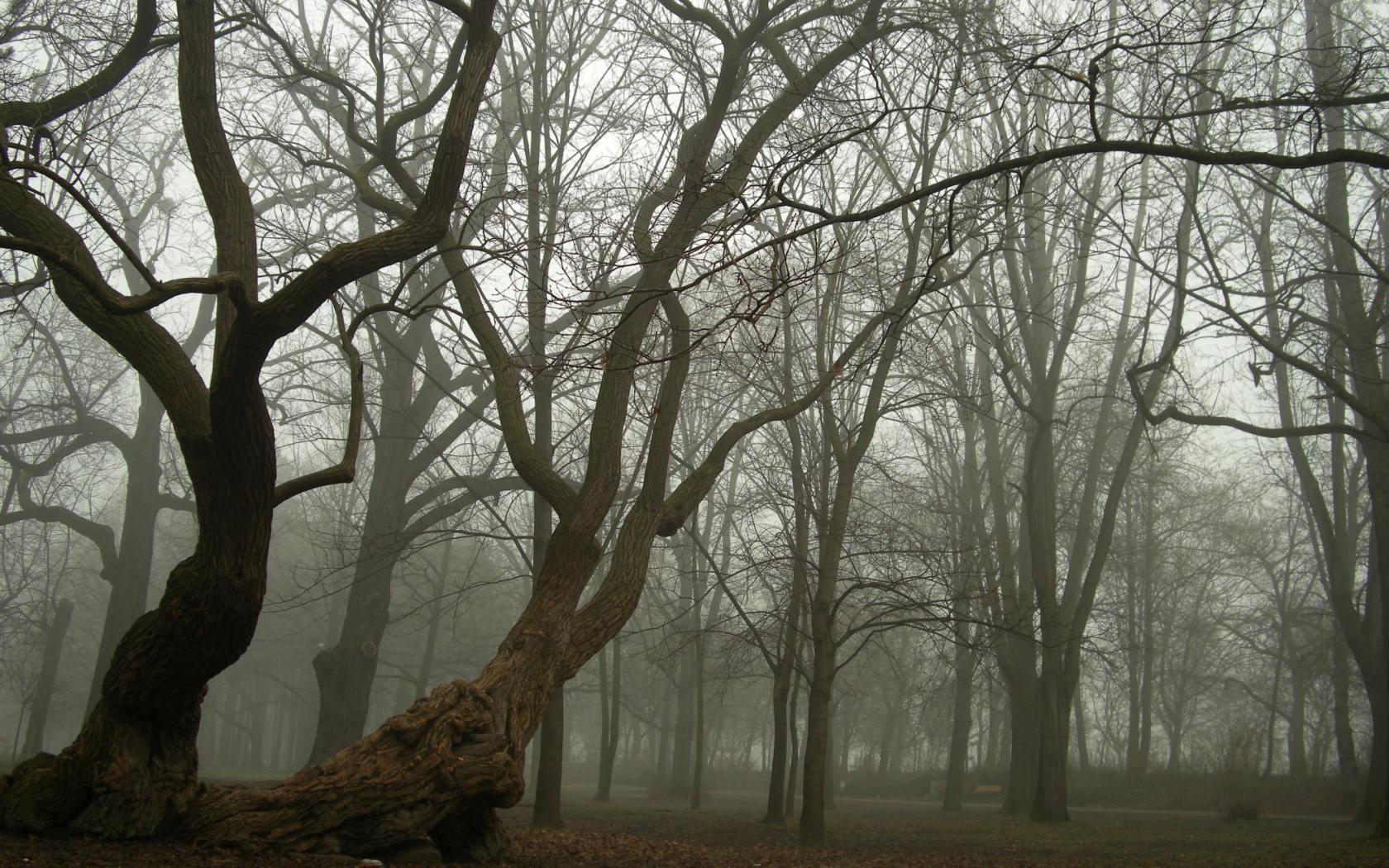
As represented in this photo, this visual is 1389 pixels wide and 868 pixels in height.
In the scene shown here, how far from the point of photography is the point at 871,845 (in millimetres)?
10938

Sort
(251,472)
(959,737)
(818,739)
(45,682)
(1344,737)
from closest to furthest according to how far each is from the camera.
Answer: (251,472)
(818,739)
(1344,737)
(959,737)
(45,682)

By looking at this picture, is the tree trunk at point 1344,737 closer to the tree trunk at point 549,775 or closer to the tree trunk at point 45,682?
the tree trunk at point 549,775

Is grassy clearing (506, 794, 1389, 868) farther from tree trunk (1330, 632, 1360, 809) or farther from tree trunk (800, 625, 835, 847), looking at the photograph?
tree trunk (1330, 632, 1360, 809)

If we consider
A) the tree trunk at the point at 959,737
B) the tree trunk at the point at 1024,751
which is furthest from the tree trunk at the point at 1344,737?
the tree trunk at the point at 959,737

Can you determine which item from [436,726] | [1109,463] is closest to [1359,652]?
[1109,463]

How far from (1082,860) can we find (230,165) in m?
9.19

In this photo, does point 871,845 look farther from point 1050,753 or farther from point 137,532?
point 137,532

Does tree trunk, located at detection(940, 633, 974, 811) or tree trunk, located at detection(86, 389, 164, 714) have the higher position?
tree trunk, located at detection(86, 389, 164, 714)

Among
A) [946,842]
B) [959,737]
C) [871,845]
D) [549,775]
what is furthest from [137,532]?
[959,737]

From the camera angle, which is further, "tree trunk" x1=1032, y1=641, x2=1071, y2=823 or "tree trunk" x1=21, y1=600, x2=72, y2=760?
"tree trunk" x1=21, y1=600, x2=72, y2=760

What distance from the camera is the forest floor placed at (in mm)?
5129

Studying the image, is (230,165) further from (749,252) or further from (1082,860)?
(1082,860)

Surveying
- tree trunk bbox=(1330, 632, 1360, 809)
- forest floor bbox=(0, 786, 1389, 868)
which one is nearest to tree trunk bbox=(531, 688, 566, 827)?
forest floor bbox=(0, 786, 1389, 868)

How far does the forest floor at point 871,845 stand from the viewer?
5129 mm
